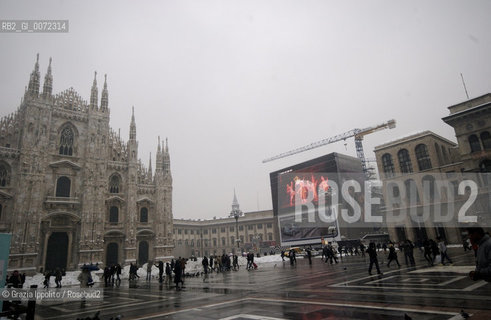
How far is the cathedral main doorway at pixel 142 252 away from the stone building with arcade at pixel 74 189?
14cm

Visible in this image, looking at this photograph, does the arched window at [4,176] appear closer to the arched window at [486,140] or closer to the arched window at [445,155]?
the arched window at [486,140]

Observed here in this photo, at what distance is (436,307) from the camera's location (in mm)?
6883

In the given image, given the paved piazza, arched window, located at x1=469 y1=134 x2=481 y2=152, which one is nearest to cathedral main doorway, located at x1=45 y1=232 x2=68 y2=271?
the paved piazza

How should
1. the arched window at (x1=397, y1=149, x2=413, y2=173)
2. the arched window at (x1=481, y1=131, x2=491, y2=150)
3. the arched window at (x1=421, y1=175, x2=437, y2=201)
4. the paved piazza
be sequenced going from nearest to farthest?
1. the paved piazza
2. the arched window at (x1=481, y1=131, x2=491, y2=150)
3. the arched window at (x1=421, y1=175, x2=437, y2=201)
4. the arched window at (x1=397, y1=149, x2=413, y2=173)

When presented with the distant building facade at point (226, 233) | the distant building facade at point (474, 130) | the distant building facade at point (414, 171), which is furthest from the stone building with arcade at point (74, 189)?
the distant building facade at point (226, 233)

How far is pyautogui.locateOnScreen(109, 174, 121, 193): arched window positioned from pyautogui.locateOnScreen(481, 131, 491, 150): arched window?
4839 centimetres

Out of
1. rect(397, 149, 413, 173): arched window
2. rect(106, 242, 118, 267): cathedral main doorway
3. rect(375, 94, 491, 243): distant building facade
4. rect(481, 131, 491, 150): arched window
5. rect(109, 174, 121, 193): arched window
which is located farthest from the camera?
rect(397, 149, 413, 173): arched window

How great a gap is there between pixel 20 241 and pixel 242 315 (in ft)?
117

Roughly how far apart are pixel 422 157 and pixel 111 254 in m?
47.5

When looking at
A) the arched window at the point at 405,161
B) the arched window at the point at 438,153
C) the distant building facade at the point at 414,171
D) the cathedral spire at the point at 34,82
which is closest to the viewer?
the cathedral spire at the point at 34,82

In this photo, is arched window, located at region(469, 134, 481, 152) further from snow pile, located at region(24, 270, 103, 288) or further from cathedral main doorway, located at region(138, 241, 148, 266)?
cathedral main doorway, located at region(138, 241, 148, 266)

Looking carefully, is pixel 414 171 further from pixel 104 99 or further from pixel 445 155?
pixel 104 99

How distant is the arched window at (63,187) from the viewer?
37.7 m

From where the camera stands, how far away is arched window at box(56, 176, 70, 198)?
124ft
